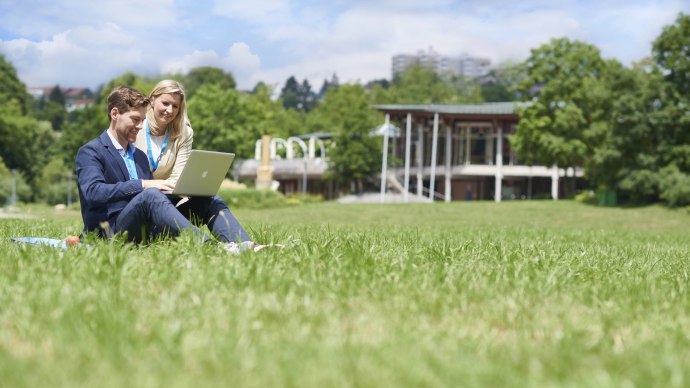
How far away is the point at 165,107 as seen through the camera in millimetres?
6953

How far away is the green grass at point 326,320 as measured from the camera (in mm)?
2811

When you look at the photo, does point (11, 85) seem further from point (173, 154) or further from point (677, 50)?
point (173, 154)

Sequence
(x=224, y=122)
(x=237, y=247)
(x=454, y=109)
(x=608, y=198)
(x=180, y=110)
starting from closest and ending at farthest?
1. (x=237, y=247)
2. (x=180, y=110)
3. (x=608, y=198)
4. (x=454, y=109)
5. (x=224, y=122)

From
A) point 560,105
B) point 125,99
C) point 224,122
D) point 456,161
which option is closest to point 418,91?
point 456,161

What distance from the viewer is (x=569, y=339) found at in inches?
135

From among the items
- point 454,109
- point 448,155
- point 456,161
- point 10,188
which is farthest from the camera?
point 456,161

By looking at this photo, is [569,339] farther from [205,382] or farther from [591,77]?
[591,77]

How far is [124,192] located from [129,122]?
1.94ft

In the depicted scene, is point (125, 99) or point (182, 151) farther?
point (182, 151)

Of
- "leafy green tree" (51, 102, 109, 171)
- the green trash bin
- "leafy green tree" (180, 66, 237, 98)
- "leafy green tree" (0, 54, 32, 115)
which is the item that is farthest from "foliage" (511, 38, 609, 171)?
"leafy green tree" (180, 66, 237, 98)

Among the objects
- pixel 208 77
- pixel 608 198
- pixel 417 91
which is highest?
pixel 208 77

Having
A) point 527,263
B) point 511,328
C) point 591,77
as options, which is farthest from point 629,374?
point 591,77

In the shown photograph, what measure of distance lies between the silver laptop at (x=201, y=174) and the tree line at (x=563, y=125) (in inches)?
1443

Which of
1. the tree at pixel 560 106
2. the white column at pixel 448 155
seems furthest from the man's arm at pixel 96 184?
the white column at pixel 448 155
